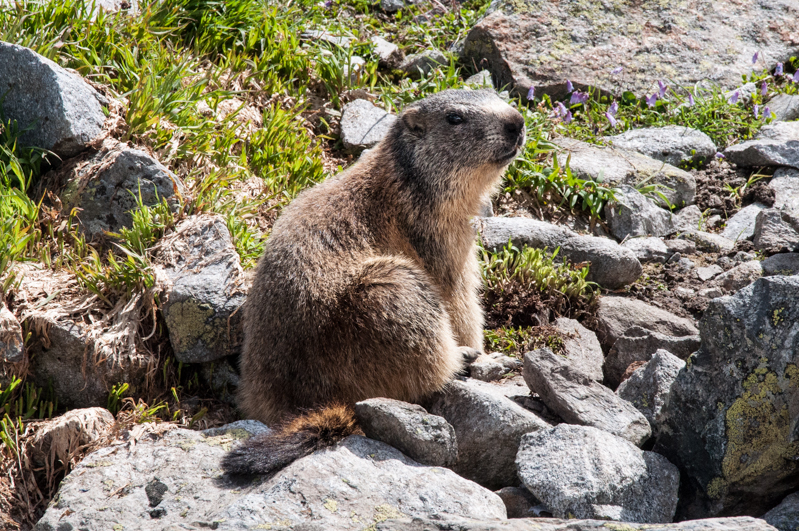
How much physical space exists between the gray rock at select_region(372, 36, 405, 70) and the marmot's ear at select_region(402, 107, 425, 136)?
337 centimetres

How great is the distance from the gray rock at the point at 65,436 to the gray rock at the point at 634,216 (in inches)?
218

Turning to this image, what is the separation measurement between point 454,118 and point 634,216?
2764 mm

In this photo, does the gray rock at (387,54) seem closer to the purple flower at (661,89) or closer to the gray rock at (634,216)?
the purple flower at (661,89)

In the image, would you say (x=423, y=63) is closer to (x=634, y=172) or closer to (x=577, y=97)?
(x=577, y=97)

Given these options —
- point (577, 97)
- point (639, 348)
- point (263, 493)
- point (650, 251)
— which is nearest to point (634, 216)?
point (650, 251)

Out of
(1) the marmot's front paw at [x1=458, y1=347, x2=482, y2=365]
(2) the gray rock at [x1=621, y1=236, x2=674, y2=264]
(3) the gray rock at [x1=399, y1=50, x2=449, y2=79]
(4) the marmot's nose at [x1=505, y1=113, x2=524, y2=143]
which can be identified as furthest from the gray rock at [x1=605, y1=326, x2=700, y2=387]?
(3) the gray rock at [x1=399, y1=50, x2=449, y2=79]

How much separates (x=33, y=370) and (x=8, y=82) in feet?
8.90

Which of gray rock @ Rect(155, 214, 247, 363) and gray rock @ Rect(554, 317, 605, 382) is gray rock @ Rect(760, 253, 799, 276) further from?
gray rock @ Rect(155, 214, 247, 363)

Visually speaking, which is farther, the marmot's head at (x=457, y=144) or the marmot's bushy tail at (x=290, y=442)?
the marmot's head at (x=457, y=144)

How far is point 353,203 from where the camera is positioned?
5629 mm

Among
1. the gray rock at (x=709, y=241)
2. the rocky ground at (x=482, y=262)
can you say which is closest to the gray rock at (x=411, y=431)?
the rocky ground at (x=482, y=262)

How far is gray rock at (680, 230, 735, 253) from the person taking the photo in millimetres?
7312

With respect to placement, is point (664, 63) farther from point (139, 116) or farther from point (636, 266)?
point (139, 116)

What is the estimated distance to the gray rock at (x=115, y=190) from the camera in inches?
243
